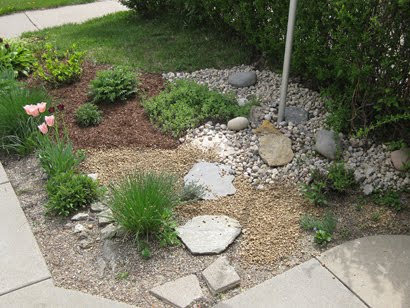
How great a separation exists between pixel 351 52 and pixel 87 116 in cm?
243

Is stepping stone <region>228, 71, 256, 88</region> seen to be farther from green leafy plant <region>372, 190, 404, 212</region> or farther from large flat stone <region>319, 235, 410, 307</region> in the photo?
large flat stone <region>319, 235, 410, 307</region>

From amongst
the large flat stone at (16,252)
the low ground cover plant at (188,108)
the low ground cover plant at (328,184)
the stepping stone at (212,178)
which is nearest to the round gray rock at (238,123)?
the low ground cover plant at (188,108)

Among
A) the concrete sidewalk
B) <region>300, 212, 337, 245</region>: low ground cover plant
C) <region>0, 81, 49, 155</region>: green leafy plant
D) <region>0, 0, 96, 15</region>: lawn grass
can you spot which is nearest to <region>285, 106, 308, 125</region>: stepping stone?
<region>300, 212, 337, 245</region>: low ground cover plant

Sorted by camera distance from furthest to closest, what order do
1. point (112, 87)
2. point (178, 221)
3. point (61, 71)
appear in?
point (61, 71) → point (112, 87) → point (178, 221)

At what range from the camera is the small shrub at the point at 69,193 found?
3.52 meters

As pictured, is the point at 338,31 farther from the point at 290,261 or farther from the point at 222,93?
the point at 290,261

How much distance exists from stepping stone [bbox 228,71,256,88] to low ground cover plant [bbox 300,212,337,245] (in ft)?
6.69

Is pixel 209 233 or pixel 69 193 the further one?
pixel 69 193

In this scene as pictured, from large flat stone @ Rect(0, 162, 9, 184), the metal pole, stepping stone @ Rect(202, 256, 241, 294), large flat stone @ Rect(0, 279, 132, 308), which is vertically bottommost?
large flat stone @ Rect(0, 279, 132, 308)

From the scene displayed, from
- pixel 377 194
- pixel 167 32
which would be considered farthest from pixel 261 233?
pixel 167 32

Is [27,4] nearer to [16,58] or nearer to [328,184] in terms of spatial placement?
[16,58]

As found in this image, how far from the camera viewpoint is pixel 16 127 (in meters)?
4.32

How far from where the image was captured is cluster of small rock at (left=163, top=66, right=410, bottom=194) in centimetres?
379

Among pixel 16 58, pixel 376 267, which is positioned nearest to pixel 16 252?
pixel 376 267
